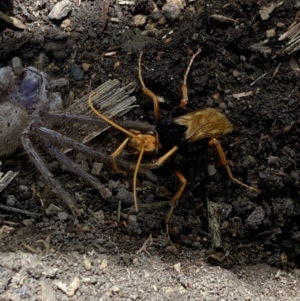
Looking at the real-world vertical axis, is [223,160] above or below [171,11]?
below

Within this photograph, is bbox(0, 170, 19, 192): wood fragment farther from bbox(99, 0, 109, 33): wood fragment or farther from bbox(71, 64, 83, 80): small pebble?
bbox(99, 0, 109, 33): wood fragment

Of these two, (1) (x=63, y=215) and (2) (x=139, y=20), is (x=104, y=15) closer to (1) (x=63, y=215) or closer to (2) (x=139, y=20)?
(2) (x=139, y=20)

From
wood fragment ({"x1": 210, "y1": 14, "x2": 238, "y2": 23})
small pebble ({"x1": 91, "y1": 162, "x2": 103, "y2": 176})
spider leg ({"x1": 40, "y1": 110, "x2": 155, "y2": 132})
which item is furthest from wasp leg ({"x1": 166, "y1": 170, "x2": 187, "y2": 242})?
wood fragment ({"x1": 210, "y1": 14, "x2": 238, "y2": 23})

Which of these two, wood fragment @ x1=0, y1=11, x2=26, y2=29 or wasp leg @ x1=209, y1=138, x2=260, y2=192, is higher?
wood fragment @ x1=0, y1=11, x2=26, y2=29

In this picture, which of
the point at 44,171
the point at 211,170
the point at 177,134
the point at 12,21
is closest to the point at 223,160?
the point at 211,170

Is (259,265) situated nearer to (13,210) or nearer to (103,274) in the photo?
(103,274)

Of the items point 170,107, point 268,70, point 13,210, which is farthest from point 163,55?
point 13,210

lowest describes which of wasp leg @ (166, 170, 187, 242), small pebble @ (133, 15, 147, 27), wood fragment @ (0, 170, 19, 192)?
wasp leg @ (166, 170, 187, 242)
